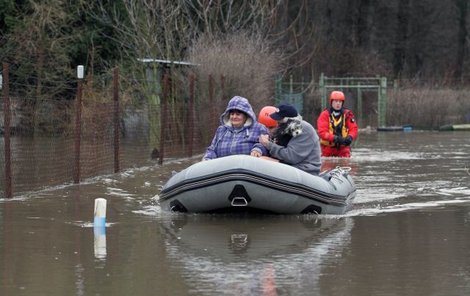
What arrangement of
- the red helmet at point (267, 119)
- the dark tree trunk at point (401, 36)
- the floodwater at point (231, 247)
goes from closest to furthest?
the floodwater at point (231, 247), the red helmet at point (267, 119), the dark tree trunk at point (401, 36)

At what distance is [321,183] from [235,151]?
145 centimetres

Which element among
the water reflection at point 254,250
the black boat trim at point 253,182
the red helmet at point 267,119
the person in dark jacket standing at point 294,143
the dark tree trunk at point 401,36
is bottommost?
the water reflection at point 254,250

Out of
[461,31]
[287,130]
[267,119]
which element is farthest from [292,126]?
[461,31]

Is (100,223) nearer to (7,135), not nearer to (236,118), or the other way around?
(236,118)

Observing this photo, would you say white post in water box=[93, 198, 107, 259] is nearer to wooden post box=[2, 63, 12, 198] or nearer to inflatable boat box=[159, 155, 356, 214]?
inflatable boat box=[159, 155, 356, 214]

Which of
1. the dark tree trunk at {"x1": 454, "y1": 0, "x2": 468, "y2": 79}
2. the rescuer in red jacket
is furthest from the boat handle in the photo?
the dark tree trunk at {"x1": 454, "y1": 0, "x2": 468, "y2": 79}

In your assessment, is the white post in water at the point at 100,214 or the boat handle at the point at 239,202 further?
the boat handle at the point at 239,202

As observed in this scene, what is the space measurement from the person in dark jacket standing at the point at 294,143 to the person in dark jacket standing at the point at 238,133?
21 centimetres

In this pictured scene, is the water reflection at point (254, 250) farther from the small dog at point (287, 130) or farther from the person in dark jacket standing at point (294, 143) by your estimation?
the small dog at point (287, 130)

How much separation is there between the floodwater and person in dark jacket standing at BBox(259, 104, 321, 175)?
0.91 meters

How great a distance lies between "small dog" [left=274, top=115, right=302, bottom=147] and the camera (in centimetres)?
1393

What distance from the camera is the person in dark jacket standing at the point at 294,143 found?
13.9 meters

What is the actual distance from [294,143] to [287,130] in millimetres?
188

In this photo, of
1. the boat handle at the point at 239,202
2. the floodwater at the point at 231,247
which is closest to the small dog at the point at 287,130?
the floodwater at the point at 231,247
